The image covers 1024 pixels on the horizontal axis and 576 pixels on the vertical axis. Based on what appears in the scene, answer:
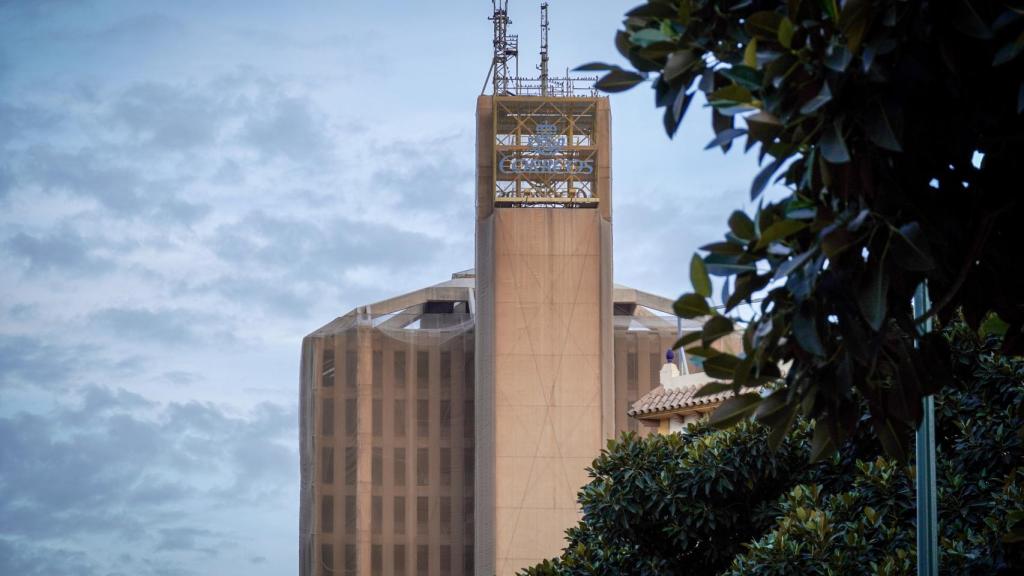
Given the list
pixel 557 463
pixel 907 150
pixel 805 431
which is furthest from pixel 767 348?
pixel 557 463

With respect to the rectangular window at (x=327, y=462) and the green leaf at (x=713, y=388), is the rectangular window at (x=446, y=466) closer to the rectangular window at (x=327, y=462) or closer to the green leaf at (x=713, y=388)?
the rectangular window at (x=327, y=462)

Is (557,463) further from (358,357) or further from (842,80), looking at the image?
(842,80)

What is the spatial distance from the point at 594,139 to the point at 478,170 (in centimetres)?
470

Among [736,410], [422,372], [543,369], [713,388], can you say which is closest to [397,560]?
[422,372]

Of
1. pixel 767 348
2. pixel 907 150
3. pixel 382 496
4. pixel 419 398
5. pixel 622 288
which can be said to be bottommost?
pixel 767 348

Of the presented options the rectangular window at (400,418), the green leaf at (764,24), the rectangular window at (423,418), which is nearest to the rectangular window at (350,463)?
the rectangular window at (400,418)

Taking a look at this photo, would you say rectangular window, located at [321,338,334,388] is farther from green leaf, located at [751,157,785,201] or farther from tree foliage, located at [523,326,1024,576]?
green leaf, located at [751,157,785,201]

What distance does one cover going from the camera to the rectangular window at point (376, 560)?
2319 inches

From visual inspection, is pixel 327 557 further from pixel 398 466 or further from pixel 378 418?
pixel 378 418

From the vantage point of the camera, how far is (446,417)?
60.4 meters

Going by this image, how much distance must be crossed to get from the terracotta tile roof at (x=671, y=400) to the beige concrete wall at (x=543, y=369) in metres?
23.1

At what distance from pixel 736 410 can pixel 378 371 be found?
184 feet

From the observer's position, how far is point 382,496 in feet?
195

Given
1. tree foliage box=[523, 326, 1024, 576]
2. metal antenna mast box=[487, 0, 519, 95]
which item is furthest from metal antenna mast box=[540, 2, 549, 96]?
tree foliage box=[523, 326, 1024, 576]
